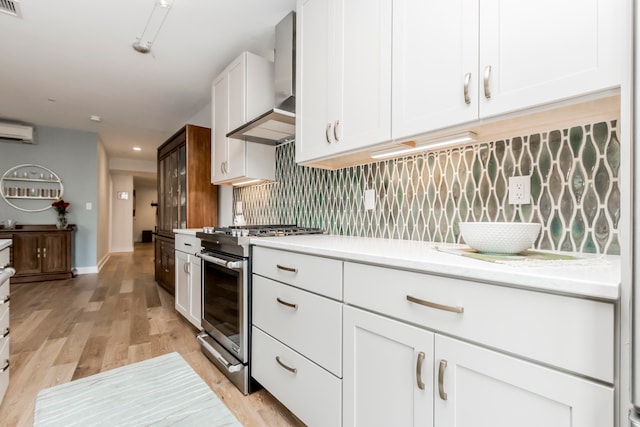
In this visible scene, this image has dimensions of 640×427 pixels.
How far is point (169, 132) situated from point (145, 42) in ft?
10.3

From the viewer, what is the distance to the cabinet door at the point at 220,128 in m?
2.86

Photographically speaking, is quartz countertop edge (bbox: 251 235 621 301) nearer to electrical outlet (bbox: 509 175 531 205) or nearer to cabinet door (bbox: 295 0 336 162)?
electrical outlet (bbox: 509 175 531 205)

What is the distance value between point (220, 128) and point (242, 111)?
0.47m

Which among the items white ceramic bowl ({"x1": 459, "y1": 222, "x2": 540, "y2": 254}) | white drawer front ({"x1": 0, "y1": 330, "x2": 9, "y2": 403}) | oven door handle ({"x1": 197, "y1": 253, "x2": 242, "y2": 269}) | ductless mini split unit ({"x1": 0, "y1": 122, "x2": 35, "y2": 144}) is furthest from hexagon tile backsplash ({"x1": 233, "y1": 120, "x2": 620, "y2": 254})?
ductless mini split unit ({"x1": 0, "y1": 122, "x2": 35, "y2": 144})

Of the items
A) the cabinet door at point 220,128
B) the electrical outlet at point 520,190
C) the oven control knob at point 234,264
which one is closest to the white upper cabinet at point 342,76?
the electrical outlet at point 520,190

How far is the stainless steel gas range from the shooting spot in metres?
1.81

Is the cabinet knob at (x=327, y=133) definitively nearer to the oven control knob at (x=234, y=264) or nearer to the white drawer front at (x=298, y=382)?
the oven control knob at (x=234, y=264)

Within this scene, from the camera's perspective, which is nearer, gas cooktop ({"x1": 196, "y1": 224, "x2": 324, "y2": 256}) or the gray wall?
gas cooktop ({"x1": 196, "y1": 224, "x2": 324, "y2": 256})

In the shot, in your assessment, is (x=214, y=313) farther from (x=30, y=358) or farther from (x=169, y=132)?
(x=169, y=132)

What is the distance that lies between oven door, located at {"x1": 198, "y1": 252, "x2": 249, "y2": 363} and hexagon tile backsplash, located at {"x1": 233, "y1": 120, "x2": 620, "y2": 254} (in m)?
0.72

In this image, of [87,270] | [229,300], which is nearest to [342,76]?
[229,300]

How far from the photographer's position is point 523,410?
2.57 ft

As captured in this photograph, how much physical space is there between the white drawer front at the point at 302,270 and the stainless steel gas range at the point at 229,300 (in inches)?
5.3

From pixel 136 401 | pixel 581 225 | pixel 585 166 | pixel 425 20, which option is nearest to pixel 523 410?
pixel 581 225
